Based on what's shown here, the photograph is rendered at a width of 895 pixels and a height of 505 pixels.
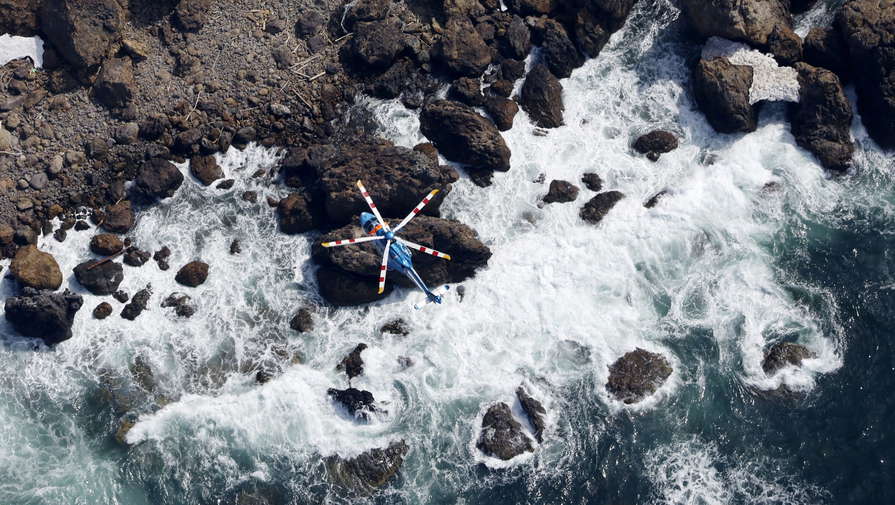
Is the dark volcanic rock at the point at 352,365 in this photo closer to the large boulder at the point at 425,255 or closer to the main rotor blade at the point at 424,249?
the large boulder at the point at 425,255

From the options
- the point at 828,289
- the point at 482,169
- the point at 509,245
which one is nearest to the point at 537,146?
the point at 482,169

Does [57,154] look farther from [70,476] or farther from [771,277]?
[771,277]

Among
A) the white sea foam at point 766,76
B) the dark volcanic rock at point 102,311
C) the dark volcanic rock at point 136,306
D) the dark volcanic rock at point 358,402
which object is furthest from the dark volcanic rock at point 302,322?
the white sea foam at point 766,76

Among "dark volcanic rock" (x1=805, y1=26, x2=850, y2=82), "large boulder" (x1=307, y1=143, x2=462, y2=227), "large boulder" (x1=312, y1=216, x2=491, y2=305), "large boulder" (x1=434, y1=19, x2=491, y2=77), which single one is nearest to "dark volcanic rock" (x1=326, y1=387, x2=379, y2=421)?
"large boulder" (x1=312, y1=216, x2=491, y2=305)

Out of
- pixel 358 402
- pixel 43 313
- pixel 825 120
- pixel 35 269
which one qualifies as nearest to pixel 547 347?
pixel 358 402

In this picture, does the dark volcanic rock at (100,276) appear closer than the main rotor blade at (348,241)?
No
